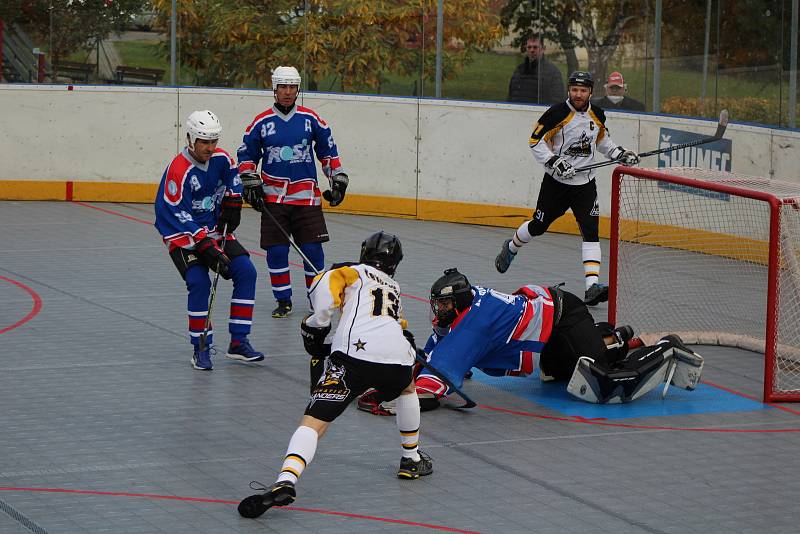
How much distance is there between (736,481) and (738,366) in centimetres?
236

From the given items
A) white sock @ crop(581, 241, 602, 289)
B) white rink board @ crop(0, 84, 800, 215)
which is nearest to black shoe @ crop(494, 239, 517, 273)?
white sock @ crop(581, 241, 602, 289)

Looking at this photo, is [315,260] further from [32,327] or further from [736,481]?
[736,481]

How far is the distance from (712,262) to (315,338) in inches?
218

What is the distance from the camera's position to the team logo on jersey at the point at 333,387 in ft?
19.3

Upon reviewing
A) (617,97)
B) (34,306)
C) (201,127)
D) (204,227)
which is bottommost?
(34,306)

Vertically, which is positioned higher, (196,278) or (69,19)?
(69,19)

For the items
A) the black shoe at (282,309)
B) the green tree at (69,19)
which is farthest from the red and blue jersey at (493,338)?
the green tree at (69,19)

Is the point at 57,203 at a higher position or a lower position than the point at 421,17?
lower

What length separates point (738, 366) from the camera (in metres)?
8.62

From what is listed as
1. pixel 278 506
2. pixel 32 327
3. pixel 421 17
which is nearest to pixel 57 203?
pixel 421 17

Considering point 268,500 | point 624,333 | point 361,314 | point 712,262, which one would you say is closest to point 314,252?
point 624,333

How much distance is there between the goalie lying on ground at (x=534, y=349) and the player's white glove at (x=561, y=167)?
2228mm

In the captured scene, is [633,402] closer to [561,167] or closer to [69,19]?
[561,167]

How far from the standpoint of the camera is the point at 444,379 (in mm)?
7211
